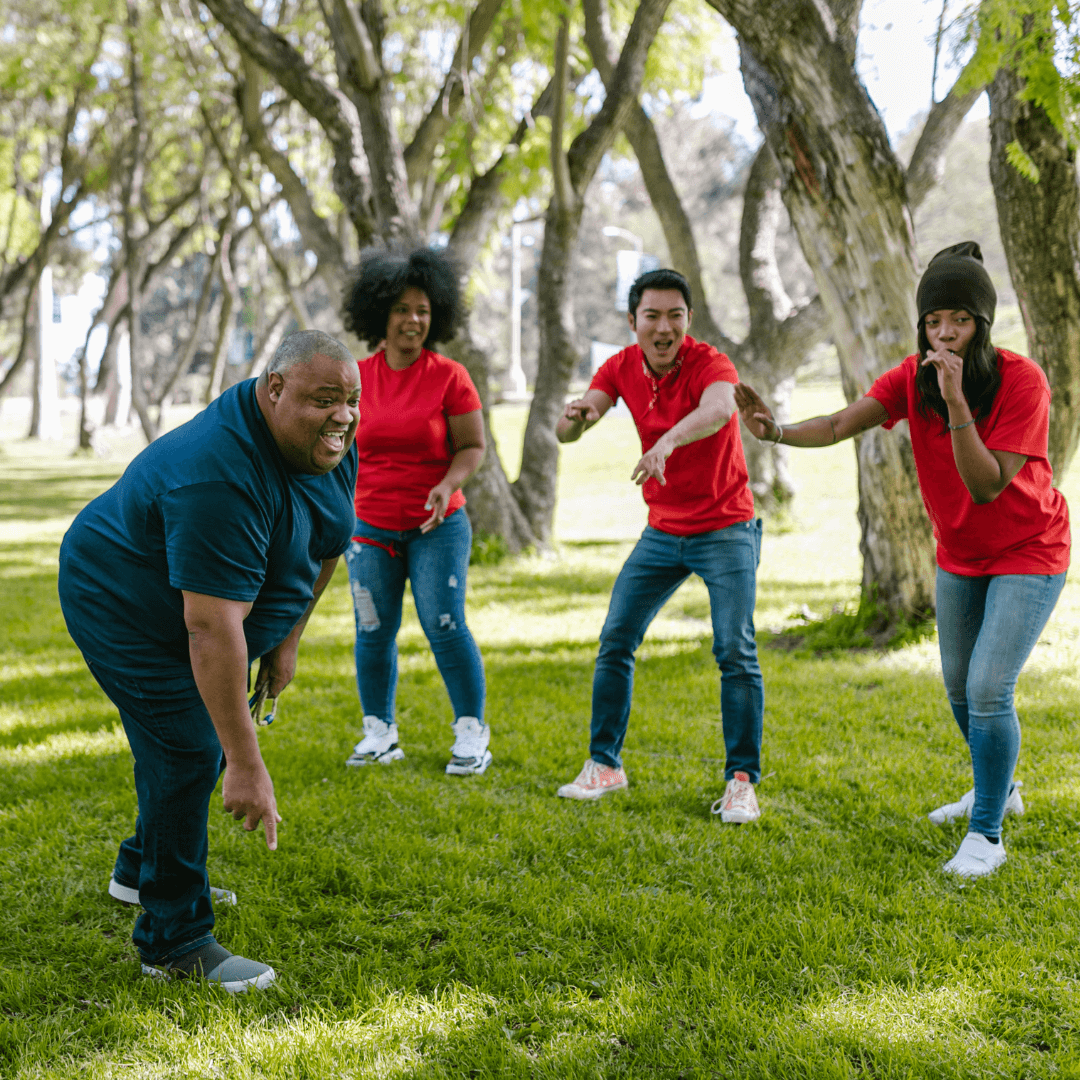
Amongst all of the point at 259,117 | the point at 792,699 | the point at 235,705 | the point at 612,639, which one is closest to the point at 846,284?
the point at 792,699

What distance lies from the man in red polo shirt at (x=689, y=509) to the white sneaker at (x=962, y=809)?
28.4 inches

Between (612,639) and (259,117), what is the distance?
1017cm

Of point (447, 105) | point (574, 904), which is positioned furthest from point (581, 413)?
point (447, 105)

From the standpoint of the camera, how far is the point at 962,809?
413 cm

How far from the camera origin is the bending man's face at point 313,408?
2646 mm

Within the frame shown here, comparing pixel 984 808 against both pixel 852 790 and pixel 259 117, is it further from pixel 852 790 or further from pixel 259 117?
pixel 259 117

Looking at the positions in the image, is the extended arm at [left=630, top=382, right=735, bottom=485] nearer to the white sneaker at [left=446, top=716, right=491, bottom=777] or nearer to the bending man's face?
the bending man's face

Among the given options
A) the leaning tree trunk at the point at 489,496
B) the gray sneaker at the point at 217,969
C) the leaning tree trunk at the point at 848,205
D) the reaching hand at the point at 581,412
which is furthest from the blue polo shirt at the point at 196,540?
the leaning tree trunk at the point at 489,496

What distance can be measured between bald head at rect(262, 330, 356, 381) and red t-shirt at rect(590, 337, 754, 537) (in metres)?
1.71

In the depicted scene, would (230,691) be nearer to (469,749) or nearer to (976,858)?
(469,749)

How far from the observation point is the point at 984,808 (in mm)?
3697

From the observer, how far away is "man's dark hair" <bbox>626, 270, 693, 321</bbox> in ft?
13.6

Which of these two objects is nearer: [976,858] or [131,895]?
[131,895]

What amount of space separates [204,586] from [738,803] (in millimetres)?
2555
